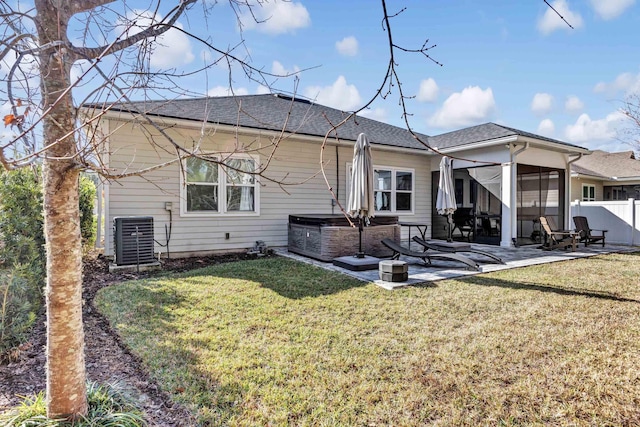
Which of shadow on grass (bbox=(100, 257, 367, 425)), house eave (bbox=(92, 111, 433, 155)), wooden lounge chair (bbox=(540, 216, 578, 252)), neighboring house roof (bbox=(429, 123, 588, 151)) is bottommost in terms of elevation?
shadow on grass (bbox=(100, 257, 367, 425))

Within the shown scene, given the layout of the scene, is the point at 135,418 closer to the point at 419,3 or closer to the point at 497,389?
the point at 497,389

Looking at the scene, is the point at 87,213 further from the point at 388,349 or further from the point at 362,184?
the point at 388,349

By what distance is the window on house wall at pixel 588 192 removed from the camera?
1803 cm

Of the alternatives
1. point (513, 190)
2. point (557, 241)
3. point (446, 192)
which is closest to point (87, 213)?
point (446, 192)

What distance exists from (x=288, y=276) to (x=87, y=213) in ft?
18.6

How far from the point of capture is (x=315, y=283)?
5730mm

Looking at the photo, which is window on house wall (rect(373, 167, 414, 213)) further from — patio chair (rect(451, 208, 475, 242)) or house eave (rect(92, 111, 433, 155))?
patio chair (rect(451, 208, 475, 242))

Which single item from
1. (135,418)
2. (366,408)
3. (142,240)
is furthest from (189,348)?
(142,240)

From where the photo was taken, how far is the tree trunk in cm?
173

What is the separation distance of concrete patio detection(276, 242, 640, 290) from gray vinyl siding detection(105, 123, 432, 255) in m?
1.08

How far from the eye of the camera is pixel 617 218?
41.1ft

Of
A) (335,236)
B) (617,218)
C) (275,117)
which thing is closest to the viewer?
(335,236)

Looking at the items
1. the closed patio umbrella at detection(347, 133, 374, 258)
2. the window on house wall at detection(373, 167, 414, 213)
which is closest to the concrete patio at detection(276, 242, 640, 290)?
the closed patio umbrella at detection(347, 133, 374, 258)

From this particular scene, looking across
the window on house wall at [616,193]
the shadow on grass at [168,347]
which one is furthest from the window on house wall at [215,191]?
the window on house wall at [616,193]
